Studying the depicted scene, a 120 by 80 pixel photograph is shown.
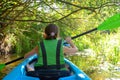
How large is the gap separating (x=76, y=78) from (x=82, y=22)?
464 cm

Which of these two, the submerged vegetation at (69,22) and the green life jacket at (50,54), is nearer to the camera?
the green life jacket at (50,54)

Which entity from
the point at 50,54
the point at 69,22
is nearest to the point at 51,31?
the point at 50,54

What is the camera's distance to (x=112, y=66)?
840cm

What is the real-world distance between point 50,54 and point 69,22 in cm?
467

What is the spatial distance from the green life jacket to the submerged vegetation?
3.40ft

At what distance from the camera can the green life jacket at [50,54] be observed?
279 centimetres

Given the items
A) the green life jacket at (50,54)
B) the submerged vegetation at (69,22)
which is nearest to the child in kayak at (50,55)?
the green life jacket at (50,54)

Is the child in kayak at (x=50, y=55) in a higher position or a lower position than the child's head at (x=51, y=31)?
lower

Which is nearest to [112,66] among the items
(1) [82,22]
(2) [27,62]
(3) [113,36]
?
(1) [82,22]

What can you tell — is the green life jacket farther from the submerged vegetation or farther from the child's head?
the submerged vegetation

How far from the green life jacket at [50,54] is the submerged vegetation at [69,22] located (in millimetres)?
1036

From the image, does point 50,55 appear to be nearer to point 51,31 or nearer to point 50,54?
point 50,54

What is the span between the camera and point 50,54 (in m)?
2.79

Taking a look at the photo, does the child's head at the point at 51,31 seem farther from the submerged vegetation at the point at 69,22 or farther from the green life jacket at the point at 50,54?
the submerged vegetation at the point at 69,22
